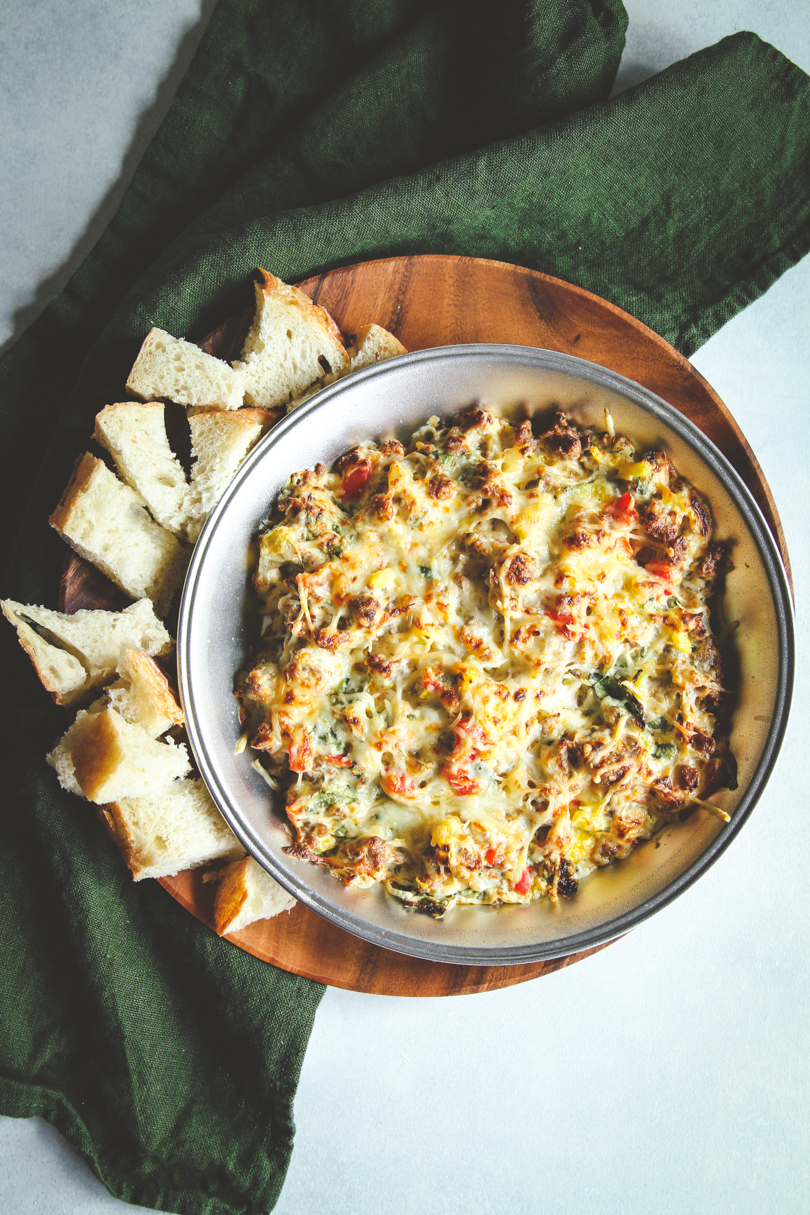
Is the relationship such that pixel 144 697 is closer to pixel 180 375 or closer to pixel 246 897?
pixel 246 897

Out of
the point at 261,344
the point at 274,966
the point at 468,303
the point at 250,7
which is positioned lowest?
the point at 274,966

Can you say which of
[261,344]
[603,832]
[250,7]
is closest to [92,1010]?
[603,832]

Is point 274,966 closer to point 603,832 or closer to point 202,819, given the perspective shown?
point 202,819

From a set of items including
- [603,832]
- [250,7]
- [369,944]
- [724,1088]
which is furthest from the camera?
[724,1088]

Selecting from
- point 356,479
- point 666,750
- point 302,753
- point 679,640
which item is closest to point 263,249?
point 356,479

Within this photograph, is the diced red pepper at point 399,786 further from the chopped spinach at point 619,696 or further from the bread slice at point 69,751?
the bread slice at point 69,751

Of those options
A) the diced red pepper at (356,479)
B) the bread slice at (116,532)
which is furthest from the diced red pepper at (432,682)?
the bread slice at (116,532)
